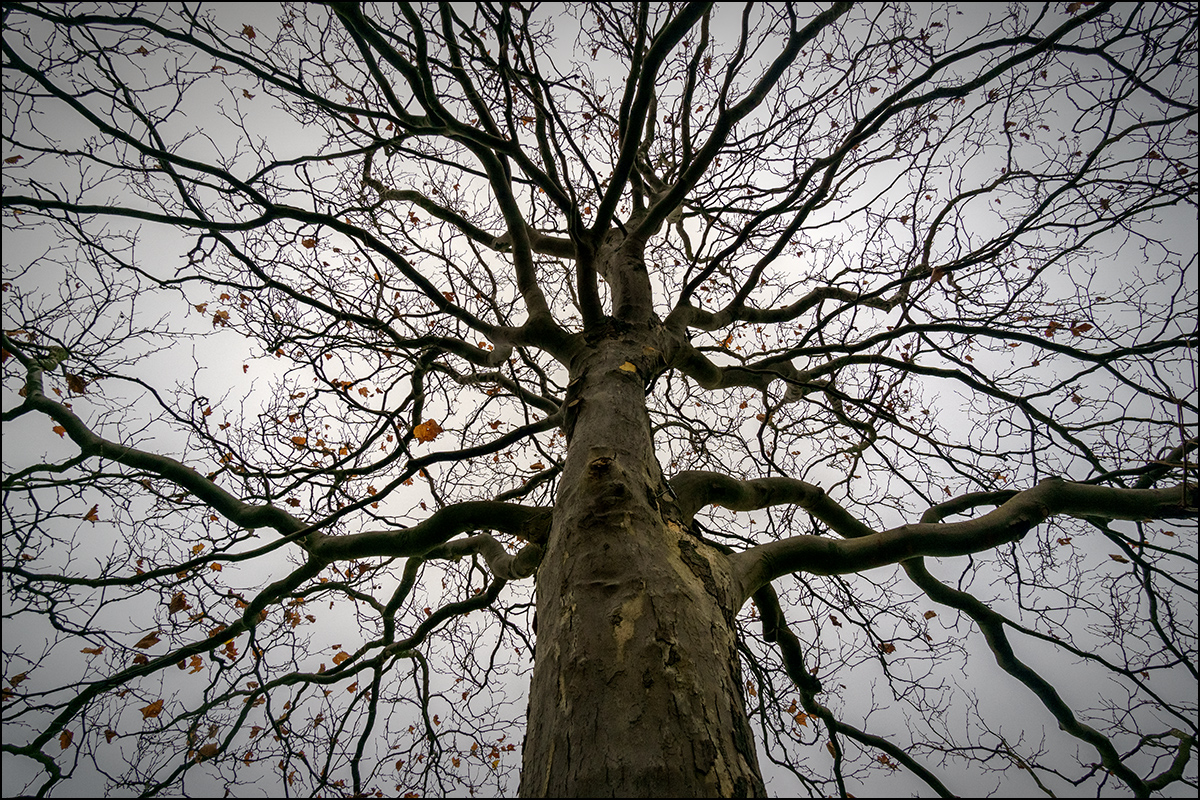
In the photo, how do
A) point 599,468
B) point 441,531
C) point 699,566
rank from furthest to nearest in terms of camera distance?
point 441,531 → point 599,468 → point 699,566

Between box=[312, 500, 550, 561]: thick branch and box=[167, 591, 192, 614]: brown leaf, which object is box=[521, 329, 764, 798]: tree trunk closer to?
box=[312, 500, 550, 561]: thick branch

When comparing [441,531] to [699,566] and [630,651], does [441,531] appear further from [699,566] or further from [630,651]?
[630,651]

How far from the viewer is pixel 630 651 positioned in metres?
1.34

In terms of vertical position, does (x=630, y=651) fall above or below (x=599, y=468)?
below

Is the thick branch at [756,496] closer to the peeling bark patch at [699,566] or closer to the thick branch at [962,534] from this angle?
the thick branch at [962,534]

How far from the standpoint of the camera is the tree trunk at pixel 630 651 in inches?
44.1

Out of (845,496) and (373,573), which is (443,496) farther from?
(845,496)

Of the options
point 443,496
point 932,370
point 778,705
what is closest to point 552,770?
point 443,496

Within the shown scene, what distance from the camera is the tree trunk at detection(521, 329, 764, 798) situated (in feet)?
3.67

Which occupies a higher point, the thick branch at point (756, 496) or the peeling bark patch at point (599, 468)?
the thick branch at point (756, 496)

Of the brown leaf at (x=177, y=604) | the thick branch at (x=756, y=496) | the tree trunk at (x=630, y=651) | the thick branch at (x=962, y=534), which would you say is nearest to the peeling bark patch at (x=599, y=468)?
the tree trunk at (x=630, y=651)

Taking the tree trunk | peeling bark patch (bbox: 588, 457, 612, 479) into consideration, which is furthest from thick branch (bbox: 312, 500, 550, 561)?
peeling bark patch (bbox: 588, 457, 612, 479)

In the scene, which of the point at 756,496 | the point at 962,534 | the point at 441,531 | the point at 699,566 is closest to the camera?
the point at 699,566

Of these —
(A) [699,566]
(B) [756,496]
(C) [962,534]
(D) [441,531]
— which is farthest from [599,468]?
(C) [962,534]
